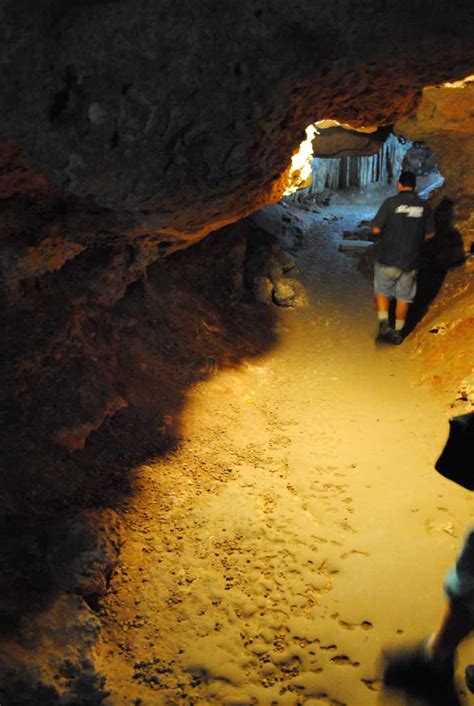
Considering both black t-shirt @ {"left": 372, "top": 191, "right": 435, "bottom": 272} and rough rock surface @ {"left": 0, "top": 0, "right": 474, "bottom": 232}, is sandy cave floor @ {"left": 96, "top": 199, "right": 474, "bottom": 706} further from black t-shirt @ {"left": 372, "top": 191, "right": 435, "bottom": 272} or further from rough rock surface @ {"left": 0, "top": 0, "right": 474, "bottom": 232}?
rough rock surface @ {"left": 0, "top": 0, "right": 474, "bottom": 232}

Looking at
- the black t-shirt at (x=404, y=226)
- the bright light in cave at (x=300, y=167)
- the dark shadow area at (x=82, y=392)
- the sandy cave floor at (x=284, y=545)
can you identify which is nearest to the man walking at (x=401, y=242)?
the black t-shirt at (x=404, y=226)

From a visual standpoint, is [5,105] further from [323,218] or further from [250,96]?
[323,218]

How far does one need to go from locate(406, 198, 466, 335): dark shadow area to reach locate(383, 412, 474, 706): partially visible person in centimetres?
410

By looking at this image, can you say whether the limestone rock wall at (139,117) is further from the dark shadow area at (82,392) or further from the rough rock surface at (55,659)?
the rough rock surface at (55,659)

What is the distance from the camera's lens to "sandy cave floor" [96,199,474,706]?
8.31 feet

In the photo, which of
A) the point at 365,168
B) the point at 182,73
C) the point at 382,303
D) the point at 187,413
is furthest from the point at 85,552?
the point at 365,168

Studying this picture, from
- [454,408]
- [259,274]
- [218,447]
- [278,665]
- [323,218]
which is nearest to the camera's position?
[278,665]

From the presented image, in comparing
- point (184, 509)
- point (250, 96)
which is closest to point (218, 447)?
point (184, 509)

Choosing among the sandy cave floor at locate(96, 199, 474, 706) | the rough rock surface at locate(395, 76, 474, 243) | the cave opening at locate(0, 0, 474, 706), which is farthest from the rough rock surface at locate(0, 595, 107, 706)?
the rough rock surface at locate(395, 76, 474, 243)

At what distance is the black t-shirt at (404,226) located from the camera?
5492 mm

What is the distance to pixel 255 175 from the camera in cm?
299

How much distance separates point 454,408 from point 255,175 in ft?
9.60

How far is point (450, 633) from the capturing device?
91.9 inches

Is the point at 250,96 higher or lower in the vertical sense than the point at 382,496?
higher
